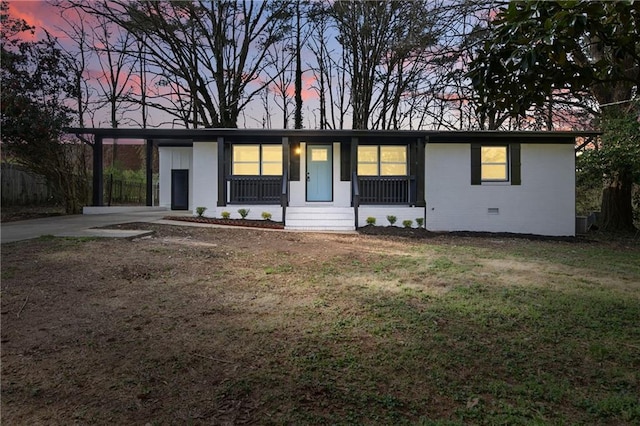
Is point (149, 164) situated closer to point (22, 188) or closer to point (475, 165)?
point (22, 188)

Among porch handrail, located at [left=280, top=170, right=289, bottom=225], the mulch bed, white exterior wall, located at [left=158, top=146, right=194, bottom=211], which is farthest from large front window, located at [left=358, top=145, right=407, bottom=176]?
white exterior wall, located at [left=158, top=146, right=194, bottom=211]

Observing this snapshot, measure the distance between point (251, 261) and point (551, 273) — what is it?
479cm

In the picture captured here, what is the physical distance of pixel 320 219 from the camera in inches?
461

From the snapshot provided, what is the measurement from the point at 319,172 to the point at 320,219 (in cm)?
247

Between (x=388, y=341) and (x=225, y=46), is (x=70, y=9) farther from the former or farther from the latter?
(x=388, y=341)

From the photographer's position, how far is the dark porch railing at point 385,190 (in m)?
12.7

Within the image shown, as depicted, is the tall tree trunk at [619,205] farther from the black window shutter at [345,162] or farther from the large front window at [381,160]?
the black window shutter at [345,162]

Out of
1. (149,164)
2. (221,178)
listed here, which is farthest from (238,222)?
(149,164)

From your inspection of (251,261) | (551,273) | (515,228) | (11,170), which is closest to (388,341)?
(251,261)

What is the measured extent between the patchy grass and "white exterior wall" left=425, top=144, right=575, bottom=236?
6235mm

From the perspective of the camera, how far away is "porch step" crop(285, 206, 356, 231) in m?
11.5

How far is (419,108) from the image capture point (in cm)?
1842

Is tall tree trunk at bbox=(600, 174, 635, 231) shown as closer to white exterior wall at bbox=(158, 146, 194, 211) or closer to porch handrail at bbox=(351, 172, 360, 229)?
porch handrail at bbox=(351, 172, 360, 229)

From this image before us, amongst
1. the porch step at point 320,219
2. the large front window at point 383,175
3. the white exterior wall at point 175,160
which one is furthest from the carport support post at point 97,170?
the large front window at point 383,175
